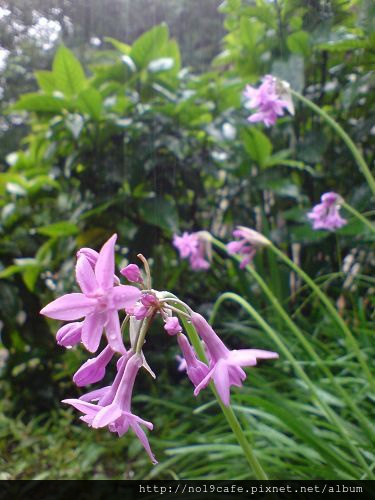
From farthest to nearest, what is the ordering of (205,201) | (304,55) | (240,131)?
1. (205,201)
2. (240,131)
3. (304,55)

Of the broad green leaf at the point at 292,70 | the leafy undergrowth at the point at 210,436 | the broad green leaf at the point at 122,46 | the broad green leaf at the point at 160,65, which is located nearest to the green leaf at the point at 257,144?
the broad green leaf at the point at 292,70

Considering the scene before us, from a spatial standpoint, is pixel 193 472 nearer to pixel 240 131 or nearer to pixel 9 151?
pixel 240 131

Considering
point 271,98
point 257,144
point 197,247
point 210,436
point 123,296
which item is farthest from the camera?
point 257,144

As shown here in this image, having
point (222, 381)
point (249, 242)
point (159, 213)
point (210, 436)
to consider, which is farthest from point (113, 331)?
point (159, 213)

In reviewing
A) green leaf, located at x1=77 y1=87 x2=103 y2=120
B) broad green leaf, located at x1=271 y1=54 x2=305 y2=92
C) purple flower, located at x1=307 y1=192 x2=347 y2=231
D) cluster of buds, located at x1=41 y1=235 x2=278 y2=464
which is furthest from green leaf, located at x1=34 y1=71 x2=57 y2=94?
cluster of buds, located at x1=41 y1=235 x2=278 y2=464

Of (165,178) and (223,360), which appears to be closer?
(223,360)

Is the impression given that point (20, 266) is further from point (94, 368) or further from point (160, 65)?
point (94, 368)
